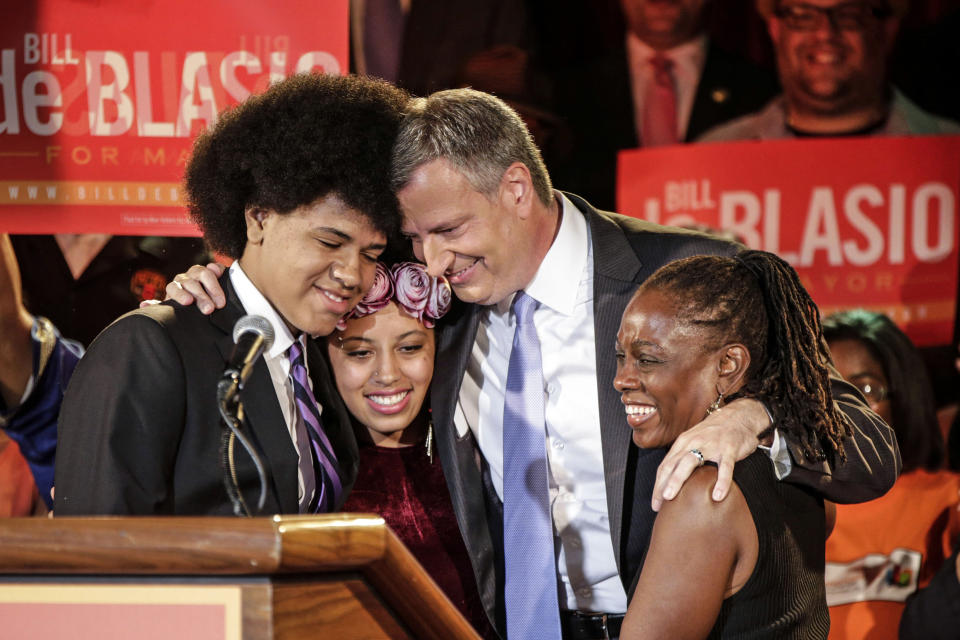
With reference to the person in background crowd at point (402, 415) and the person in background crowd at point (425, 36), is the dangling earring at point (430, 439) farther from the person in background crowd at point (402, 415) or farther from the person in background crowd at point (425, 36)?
the person in background crowd at point (425, 36)

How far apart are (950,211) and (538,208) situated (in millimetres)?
2401

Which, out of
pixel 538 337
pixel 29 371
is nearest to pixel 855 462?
pixel 538 337

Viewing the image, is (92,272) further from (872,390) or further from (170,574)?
(872,390)

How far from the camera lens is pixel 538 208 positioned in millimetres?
2707

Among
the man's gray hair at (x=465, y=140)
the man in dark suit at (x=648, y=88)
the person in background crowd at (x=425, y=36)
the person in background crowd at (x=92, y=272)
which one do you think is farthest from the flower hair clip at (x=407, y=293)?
the man in dark suit at (x=648, y=88)

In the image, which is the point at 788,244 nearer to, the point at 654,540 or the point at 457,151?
the point at 457,151

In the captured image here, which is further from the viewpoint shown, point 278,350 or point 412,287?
point 412,287

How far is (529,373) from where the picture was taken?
259 cm

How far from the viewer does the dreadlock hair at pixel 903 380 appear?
4.18 metres

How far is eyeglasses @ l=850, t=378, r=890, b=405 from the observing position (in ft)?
13.8

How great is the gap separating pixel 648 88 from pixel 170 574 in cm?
377

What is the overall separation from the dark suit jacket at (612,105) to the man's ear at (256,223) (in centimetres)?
232

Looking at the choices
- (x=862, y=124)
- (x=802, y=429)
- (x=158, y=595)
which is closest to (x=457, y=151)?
(x=802, y=429)

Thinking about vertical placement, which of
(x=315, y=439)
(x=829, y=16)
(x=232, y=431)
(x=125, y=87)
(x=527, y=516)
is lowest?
(x=527, y=516)
